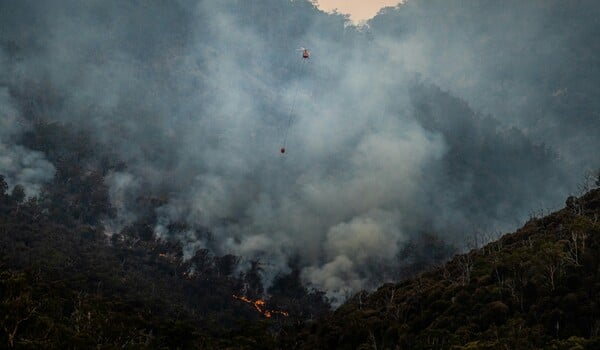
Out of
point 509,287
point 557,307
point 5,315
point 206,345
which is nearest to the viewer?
point 5,315

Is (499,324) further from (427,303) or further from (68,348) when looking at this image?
(68,348)

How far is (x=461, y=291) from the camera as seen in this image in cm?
8538

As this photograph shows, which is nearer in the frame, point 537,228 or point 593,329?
point 593,329

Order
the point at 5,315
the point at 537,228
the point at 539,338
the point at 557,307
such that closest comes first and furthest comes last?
the point at 5,315 < the point at 539,338 < the point at 557,307 < the point at 537,228

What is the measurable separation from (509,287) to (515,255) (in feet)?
43.9

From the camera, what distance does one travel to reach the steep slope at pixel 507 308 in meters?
62.5

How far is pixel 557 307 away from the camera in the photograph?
6706 cm

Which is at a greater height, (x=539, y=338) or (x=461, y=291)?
(x=461, y=291)

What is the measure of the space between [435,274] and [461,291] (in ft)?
163

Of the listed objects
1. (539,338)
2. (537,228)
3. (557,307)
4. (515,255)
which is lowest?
(539,338)

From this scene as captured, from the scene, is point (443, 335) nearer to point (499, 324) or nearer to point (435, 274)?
point (499, 324)

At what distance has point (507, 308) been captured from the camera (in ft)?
238

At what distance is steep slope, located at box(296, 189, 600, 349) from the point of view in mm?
62531

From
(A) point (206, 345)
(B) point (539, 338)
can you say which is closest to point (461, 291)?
(B) point (539, 338)
